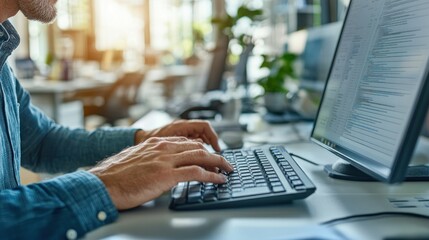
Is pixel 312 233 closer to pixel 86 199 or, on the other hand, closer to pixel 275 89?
pixel 86 199

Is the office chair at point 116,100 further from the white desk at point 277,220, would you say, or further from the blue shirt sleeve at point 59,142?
the white desk at point 277,220

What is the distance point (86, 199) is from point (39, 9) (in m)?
0.70

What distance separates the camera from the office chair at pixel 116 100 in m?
4.78

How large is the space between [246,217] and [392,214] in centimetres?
19

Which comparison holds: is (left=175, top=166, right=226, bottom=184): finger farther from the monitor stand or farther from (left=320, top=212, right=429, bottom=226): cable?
the monitor stand

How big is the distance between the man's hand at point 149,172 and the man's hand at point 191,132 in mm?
415

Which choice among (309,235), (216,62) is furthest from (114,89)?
(309,235)

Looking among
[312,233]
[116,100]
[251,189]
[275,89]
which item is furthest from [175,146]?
[116,100]

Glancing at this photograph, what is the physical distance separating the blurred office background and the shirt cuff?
2.33 feet

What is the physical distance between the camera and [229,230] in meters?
0.59

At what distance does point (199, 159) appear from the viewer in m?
0.73

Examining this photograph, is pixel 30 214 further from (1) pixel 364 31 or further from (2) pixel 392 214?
(1) pixel 364 31

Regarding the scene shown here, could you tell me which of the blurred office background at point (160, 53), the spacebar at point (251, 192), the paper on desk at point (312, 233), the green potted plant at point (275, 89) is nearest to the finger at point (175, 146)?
the spacebar at point (251, 192)

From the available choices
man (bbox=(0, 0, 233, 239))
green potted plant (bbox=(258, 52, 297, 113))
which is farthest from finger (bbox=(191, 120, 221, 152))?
green potted plant (bbox=(258, 52, 297, 113))
